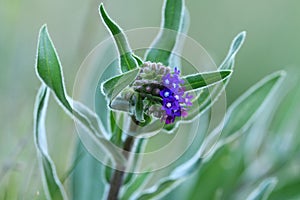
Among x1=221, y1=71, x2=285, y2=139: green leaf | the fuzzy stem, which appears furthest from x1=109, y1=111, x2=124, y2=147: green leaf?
x1=221, y1=71, x2=285, y2=139: green leaf

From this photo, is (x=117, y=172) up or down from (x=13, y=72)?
down

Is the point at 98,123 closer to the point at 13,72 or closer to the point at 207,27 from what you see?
the point at 13,72

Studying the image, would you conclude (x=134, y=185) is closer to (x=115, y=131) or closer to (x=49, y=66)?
(x=115, y=131)

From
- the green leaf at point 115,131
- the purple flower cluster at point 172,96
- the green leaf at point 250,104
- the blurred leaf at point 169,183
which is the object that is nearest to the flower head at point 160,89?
the purple flower cluster at point 172,96

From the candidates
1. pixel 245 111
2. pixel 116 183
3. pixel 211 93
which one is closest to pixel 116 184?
pixel 116 183

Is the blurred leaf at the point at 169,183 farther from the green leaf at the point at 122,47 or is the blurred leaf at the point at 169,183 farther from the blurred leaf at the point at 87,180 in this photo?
the green leaf at the point at 122,47

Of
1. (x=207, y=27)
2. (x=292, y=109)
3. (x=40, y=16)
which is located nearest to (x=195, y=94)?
(x=292, y=109)

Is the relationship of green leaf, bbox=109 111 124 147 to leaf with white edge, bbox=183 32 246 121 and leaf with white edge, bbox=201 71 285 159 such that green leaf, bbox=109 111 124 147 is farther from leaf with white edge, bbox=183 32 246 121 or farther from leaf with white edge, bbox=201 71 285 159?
leaf with white edge, bbox=201 71 285 159
